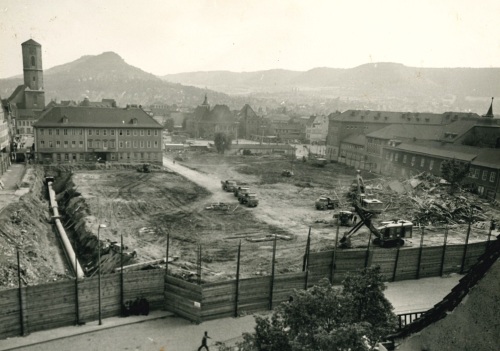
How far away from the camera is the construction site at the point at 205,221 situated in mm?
26359

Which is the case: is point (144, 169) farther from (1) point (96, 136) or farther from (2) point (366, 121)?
(2) point (366, 121)

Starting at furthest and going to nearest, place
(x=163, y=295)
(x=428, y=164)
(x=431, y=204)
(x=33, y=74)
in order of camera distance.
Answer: (x=33, y=74) → (x=428, y=164) → (x=431, y=204) → (x=163, y=295)

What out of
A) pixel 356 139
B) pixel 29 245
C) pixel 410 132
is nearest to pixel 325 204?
pixel 29 245

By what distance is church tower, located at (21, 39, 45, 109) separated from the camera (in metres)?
95.3

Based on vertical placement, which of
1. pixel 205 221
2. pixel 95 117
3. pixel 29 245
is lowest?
pixel 29 245

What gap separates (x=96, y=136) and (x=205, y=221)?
34.5 metres

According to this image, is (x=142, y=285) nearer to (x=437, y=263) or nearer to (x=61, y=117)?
(x=437, y=263)

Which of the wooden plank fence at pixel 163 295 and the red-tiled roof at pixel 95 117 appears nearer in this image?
the wooden plank fence at pixel 163 295

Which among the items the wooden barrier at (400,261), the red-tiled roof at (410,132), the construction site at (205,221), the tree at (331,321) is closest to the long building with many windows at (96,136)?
the construction site at (205,221)

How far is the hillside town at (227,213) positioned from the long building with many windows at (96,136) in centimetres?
17

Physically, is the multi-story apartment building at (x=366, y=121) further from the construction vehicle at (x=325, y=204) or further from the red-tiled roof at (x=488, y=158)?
the construction vehicle at (x=325, y=204)

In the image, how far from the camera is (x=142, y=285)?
61.5 ft

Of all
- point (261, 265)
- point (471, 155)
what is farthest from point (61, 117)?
point (471, 155)

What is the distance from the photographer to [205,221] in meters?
36.5
